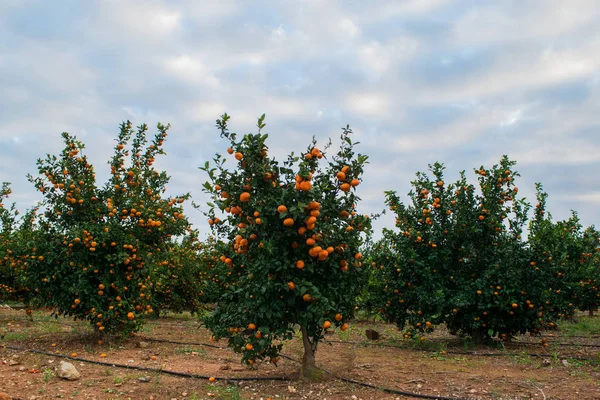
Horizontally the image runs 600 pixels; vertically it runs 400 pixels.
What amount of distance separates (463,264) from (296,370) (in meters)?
5.22

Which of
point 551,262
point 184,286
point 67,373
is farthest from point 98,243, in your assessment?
point 551,262

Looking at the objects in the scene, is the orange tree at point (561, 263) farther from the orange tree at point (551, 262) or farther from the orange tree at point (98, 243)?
the orange tree at point (98, 243)

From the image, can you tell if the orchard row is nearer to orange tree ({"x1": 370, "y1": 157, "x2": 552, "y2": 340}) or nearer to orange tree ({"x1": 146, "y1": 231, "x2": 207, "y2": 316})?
orange tree ({"x1": 370, "y1": 157, "x2": 552, "y2": 340})

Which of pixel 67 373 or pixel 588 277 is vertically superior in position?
pixel 588 277

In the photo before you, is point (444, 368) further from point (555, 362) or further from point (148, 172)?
point (148, 172)

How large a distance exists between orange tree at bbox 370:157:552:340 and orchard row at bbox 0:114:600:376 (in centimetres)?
3

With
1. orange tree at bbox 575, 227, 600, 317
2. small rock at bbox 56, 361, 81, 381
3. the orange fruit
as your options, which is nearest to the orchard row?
the orange fruit

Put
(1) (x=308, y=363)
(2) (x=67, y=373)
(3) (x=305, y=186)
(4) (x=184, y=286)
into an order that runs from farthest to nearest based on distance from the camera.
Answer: (4) (x=184, y=286), (2) (x=67, y=373), (1) (x=308, y=363), (3) (x=305, y=186)

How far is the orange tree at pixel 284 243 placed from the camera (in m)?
5.57

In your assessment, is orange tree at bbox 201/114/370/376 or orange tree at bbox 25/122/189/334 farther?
orange tree at bbox 25/122/189/334

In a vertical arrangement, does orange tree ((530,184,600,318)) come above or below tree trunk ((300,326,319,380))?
above

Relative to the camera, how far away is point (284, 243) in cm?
574

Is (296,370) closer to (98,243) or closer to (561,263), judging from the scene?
(98,243)

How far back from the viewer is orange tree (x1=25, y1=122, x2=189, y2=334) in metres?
8.77
